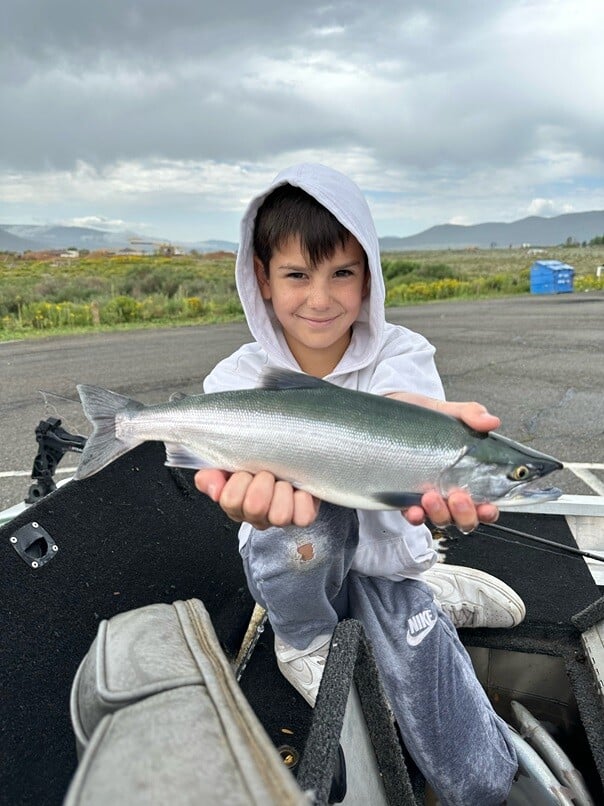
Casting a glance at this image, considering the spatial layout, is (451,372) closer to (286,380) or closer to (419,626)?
(419,626)

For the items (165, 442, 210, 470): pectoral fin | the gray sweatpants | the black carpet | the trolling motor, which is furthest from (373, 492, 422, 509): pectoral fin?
the trolling motor

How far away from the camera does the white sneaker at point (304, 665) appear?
7.48ft

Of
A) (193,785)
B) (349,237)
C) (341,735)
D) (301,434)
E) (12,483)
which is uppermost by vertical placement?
(349,237)

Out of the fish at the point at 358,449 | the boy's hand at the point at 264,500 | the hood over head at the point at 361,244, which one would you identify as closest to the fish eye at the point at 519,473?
the fish at the point at 358,449

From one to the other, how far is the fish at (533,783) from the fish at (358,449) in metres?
1.00

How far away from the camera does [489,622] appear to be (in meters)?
2.66

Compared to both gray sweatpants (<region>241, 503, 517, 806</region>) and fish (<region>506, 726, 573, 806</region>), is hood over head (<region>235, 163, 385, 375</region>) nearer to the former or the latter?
gray sweatpants (<region>241, 503, 517, 806</region>)

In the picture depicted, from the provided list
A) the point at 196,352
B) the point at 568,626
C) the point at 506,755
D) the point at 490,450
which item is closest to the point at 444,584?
the point at 568,626

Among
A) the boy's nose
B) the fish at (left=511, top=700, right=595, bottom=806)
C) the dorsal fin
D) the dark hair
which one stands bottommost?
the fish at (left=511, top=700, right=595, bottom=806)

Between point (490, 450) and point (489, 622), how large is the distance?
1.13m

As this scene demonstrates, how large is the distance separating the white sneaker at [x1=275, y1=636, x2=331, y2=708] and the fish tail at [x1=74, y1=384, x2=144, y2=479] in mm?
1022

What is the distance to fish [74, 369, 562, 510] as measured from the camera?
6.20 feet

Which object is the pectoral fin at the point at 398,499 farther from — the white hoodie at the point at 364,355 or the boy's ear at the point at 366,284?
the boy's ear at the point at 366,284

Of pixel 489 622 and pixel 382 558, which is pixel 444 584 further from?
pixel 382 558
